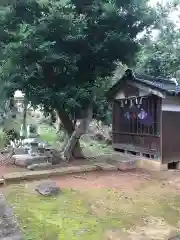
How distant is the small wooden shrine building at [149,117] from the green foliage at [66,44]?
146 cm

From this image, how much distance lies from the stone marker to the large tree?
298cm

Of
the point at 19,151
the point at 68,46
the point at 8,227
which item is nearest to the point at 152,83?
the point at 68,46

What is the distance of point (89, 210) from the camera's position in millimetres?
6527

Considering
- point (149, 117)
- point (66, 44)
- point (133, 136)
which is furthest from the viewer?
point (133, 136)

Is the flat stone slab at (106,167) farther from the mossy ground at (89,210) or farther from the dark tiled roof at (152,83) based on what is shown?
the dark tiled roof at (152,83)

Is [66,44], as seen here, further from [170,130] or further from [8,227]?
[8,227]

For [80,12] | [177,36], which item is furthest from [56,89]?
[177,36]

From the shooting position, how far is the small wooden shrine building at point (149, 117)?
1066cm

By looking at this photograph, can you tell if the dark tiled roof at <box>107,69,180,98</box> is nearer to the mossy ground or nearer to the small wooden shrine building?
the small wooden shrine building

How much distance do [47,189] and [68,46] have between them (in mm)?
5244

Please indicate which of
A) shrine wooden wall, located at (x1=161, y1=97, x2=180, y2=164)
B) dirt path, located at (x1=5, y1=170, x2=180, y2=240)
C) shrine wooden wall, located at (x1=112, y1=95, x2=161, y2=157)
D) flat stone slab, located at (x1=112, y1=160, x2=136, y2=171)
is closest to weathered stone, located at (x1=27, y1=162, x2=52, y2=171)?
dirt path, located at (x1=5, y1=170, x2=180, y2=240)

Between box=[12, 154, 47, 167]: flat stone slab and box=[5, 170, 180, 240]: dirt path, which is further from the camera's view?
box=[12, 154, 47, 167]: flat stone slab

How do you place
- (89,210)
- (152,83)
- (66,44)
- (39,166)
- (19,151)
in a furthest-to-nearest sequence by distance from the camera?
1. (19,151)
2. (152,83)
3. (66,44)
4. (39,166)
5. (89,210)

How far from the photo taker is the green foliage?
945 centimetres
